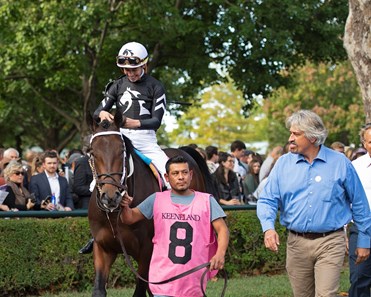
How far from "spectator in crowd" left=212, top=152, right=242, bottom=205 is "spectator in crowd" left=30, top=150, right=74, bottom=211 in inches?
118

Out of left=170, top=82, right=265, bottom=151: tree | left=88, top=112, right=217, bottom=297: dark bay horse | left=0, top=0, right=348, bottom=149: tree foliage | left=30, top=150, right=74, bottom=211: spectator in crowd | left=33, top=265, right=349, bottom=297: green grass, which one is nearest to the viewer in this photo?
left=88, top=112, right=217, bottom=297: dark bay horse

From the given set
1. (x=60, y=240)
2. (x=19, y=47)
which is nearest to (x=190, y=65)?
(x=19, y=47)

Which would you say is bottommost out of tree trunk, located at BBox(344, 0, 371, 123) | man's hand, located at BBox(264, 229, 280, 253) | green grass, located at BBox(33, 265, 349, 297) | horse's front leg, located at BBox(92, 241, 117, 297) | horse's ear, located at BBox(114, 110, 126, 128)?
green grass, located at BBox(33, 265, 349, 297)

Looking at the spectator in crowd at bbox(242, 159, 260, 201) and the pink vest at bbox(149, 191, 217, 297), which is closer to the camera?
the pink vest at bbox(149, 191, 217, 297)

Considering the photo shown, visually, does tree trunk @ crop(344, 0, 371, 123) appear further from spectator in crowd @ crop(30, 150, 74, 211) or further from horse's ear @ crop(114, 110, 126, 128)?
horse's ear @ crop(114, 110, 126, 128)

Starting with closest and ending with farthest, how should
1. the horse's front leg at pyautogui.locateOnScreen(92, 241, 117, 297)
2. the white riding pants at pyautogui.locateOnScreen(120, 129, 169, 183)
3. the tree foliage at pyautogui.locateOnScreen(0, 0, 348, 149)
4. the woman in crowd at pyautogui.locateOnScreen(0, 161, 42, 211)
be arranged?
the horse's front leg at pyautogui.locateOnScreen(92, 241, 117, 297), the white riding pants at pyautogui.locateOnScreen(120, 129, 169, 183), the woman in crowd at pyautogui.locateOnScreen(0, 161, 42, 211), the tree foliage at pyautogui.locateOnScreen(0, 0, 348, 149)

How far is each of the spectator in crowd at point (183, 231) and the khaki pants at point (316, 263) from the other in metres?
0.82

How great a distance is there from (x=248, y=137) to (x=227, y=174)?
60.8 m

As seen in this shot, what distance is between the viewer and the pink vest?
22.2ft

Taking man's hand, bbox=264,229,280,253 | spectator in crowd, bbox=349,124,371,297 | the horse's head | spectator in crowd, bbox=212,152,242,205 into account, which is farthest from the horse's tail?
man's hand, bbox=264,229,280,253

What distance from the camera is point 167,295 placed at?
267 inches

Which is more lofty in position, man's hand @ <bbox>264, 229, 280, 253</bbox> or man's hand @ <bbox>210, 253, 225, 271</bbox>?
man's hand @ <bbox>264, 229, 280, 253</bbox>

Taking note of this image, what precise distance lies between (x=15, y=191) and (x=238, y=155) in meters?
6.70

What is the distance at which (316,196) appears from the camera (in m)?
7.32
